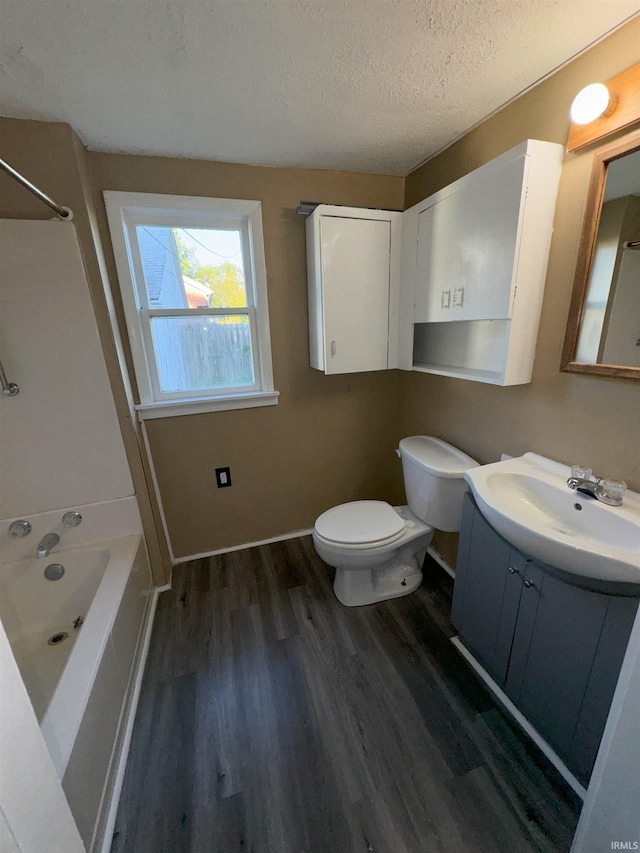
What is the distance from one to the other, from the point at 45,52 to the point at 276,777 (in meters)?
2.30

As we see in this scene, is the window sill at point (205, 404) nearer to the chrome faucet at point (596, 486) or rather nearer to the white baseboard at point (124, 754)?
the white baseboard at point (124, 754)

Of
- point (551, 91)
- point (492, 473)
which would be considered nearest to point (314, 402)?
point (492, 473)

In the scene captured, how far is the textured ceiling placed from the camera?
34.2 inches

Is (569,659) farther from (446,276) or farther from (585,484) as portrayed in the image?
(446,276)

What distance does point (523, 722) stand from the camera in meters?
1.21

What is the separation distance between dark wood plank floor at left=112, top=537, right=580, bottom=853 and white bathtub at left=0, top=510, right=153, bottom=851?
118mm

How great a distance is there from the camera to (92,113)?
1.23 metres

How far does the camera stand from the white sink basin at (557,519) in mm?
844

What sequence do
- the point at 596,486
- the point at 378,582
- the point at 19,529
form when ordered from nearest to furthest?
the point at 596,486
the point at 19,529
the point at 378,582

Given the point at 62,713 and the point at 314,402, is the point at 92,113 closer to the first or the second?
the point at 314,402

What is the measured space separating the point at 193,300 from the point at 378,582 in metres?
1.80

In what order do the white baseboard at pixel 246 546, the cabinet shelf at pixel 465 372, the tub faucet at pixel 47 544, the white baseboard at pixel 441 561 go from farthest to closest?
the white baseboard at pixel 246 546, the white baseboard at pixel 441 561, the tub faucet at pixel 47 544, the cabinet shelf at pixel 465 372

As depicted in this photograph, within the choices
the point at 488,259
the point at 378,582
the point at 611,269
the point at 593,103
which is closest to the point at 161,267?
the point at 488,259

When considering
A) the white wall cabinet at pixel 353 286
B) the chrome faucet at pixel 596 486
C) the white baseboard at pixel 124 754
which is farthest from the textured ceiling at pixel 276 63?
the white baseboard at pixel 124 754
